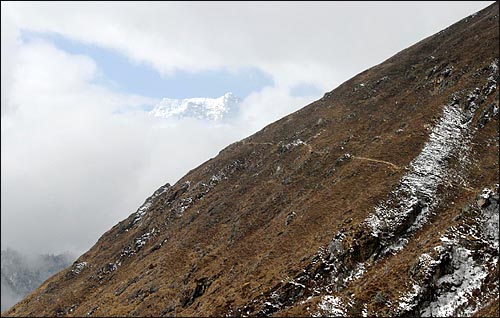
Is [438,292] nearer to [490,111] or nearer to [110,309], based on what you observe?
[490,111]

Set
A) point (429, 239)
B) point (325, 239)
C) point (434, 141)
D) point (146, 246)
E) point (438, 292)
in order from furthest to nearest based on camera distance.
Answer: point (146, 246) → point (434, 141) → point (325, 239) → point (429, 239) → point (438, 292)

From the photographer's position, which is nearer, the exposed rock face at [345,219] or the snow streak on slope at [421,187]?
the exposed rock face at [345,219]

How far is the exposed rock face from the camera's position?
38.5 metres

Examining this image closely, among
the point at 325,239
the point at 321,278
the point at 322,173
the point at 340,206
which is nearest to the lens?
the point at 321,278

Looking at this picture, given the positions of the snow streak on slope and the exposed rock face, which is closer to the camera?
the exposed rock face

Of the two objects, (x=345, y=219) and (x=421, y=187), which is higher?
(x=345, y=219)

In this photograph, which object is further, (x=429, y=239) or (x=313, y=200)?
(x=313, y=200)

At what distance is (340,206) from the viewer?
5234cm

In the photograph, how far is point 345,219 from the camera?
48.7m

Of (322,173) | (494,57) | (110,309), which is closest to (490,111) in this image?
(494,57)

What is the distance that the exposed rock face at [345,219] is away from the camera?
38.5m

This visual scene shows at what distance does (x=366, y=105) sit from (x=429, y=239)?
146 ft

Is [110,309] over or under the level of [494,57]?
under

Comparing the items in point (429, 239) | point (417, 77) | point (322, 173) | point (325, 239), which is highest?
point (417, 77)
